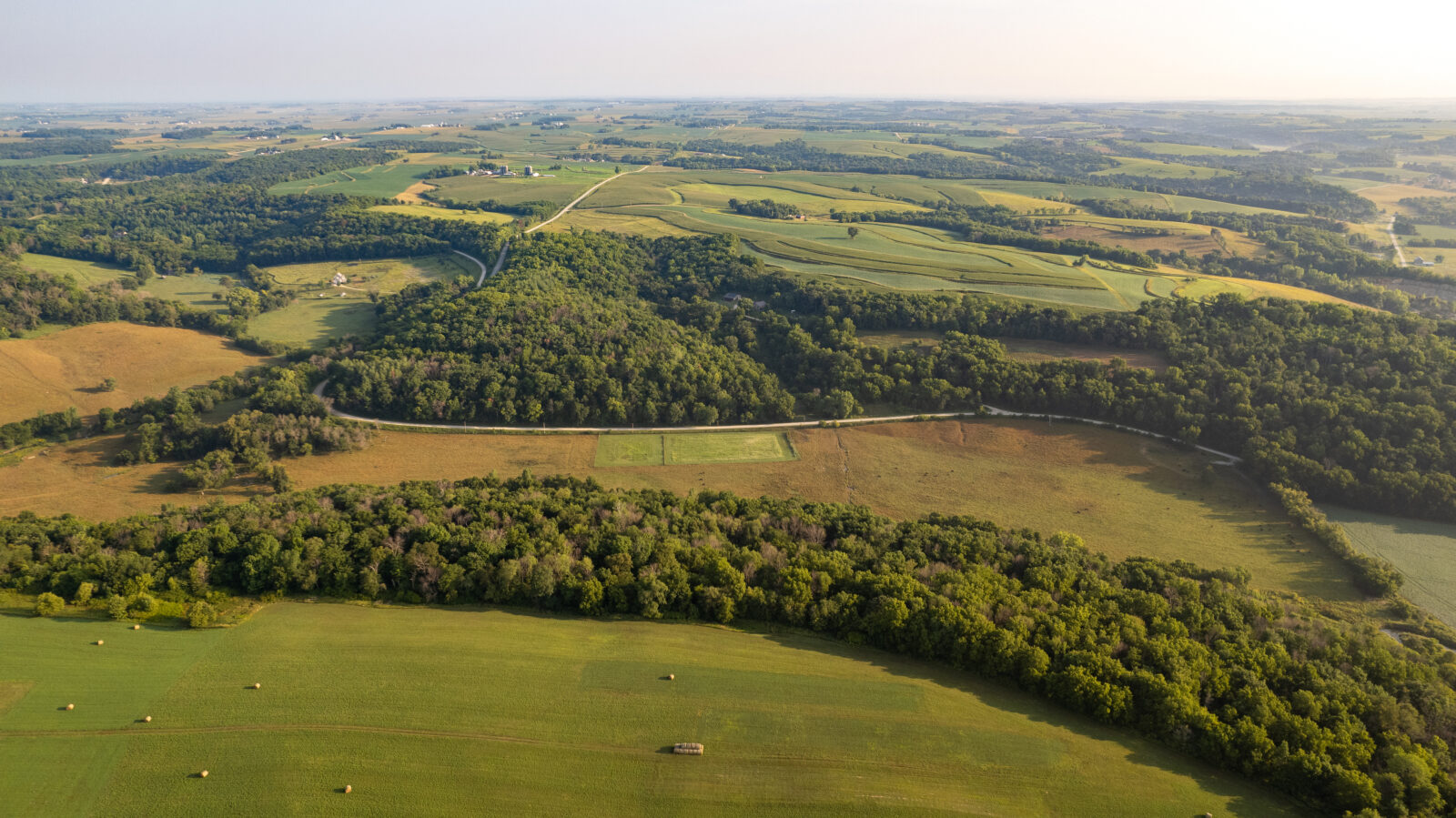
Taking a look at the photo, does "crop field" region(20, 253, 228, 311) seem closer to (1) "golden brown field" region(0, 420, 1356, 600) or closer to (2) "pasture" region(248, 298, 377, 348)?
(2) "pasture" region(248, 298, 377, 348)

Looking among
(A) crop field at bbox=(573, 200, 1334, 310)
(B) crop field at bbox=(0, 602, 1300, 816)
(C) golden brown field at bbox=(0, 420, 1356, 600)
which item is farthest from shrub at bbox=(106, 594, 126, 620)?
(A) crop field at bbox=(573, 200, 1334, 310)

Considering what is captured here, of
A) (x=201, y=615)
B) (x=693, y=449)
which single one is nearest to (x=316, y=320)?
(x=693, y=449)

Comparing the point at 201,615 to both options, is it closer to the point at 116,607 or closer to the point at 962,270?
the point at 116,607

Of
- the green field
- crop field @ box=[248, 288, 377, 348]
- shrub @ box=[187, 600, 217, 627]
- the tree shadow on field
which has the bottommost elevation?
the tree shadow on field

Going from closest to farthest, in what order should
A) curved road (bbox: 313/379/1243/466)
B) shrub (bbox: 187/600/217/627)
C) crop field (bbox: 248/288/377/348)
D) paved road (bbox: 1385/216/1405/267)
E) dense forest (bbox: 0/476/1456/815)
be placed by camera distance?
dense forest (bbox: 0/476/1456/815) < shrub (bbox: 187/600/217/627) < curved road (bbox: 313/379/1243/466) < crop field (bbox: 248/288/377/348) < paved road (bbox: 1385/216/1405/267)

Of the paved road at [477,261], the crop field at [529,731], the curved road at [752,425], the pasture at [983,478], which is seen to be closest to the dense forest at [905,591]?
the crop field at [529,731]

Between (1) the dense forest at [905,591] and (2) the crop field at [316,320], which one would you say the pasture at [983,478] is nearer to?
(1) the dense forest at [905,591]
